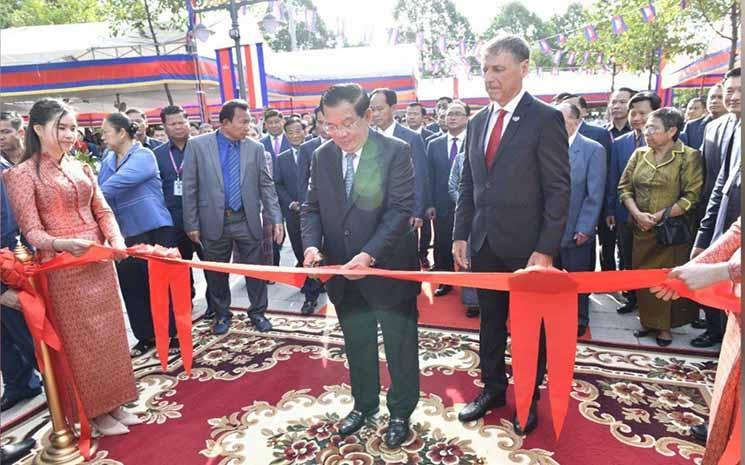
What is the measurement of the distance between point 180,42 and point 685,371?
1076cm

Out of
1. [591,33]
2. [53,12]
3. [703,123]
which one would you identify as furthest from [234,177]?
[53,12]

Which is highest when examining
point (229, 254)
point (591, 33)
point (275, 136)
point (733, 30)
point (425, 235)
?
point (591, 33)

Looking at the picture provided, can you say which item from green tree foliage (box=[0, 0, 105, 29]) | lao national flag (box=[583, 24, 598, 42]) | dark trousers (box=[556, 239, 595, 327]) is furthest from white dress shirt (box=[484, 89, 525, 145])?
green tree foliage (box=[0, 0, 105, 29])

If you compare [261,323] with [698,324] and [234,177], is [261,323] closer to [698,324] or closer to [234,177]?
[234,177]

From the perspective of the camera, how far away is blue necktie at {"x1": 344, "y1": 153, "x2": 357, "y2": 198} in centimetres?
208

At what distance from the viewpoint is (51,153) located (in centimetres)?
219

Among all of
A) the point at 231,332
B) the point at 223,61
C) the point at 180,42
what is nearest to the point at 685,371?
the point at 231,332

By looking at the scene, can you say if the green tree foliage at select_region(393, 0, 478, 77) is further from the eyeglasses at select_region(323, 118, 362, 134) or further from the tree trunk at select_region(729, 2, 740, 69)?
the eyeglasses at select_region(323, 118, 362, 134)

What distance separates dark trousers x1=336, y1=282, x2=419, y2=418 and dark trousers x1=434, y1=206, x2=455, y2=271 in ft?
7.27

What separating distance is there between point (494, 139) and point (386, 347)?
3.35 feet

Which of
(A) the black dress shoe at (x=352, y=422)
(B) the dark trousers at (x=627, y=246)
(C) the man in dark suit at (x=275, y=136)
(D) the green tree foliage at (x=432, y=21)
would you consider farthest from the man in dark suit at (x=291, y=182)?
(D) the green tree foliage at (x=432, y=21)

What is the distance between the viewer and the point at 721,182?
8.12 ft

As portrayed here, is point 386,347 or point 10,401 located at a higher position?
point 386,347

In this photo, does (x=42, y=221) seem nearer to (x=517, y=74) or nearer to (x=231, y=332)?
(x=231, y=332)
